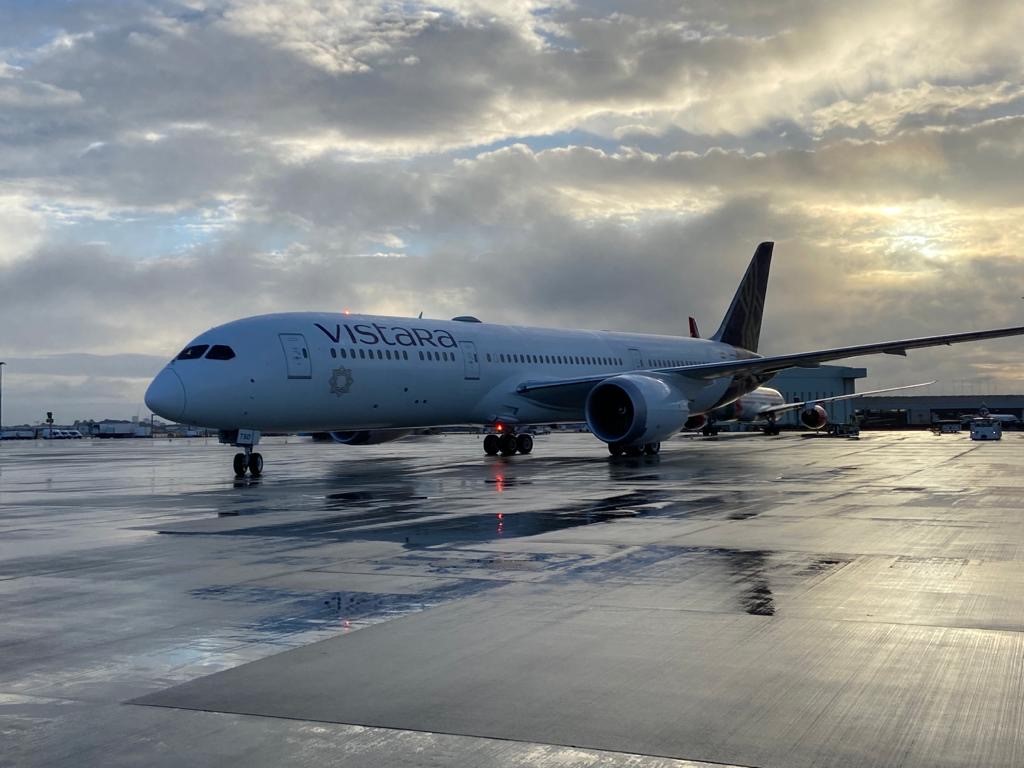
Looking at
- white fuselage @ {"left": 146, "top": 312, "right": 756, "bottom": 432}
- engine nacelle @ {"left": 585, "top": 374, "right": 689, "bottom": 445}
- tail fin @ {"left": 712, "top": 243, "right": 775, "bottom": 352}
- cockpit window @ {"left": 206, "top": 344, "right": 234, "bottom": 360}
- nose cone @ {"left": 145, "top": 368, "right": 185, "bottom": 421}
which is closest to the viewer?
nose cone @ {"left": 145, "top": 368, "right": 185, "bottom": 421}

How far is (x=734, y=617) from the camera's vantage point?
6.49 meters

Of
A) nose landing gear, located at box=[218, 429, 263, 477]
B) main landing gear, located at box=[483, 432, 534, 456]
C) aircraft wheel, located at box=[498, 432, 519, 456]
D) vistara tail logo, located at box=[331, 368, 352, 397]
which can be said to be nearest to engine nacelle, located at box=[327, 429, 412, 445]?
main landing gear, located at box=[483, 432, 534, 456]

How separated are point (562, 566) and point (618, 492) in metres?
8.20

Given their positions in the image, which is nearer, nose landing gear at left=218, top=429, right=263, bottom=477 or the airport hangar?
nose landing gear at left=218, top=429, right=263, bottom=477

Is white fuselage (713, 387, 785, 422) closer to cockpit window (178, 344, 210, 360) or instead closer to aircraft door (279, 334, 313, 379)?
aircraft door (279, 334, 313, 379)

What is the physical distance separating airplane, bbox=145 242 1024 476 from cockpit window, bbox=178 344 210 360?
40 millimetres

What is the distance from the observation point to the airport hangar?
125562mm

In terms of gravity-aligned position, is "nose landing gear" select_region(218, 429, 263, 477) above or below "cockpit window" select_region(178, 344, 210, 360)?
below

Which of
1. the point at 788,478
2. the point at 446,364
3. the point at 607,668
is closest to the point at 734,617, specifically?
the point at 607,668

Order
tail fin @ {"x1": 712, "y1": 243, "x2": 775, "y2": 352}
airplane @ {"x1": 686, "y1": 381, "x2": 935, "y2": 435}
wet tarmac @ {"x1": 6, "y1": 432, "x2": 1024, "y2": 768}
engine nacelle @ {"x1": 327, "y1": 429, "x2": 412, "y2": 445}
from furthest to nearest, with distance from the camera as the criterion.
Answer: airplane @ {"x1": 686, "y1": 381, "x2": 935, "y2": 435}, tail fin @ {"x1": 712, "y1": 243, "x2": 775, "y2": 352}, engine nacelle @ {"x1": 327, "y1": 429, "x2": 412, "y2": 445}, wet tarmac @ {"x1": 6, "y1": 432, "x2": 1024, "y2": 768}

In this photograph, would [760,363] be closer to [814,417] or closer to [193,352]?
[193,352]

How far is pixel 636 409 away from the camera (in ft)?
86.5

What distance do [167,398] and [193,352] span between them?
4.63 feet

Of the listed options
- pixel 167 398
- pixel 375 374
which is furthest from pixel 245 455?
pixel 375 374
